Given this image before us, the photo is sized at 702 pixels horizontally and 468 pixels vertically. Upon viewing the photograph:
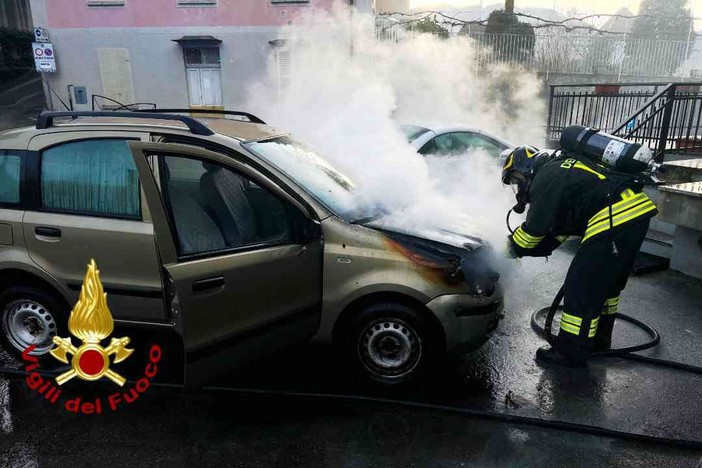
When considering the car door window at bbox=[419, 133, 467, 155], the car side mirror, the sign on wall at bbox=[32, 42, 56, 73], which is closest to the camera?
the car side mirror

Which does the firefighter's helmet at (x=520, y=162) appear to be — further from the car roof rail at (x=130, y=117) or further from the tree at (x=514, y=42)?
the tree at (x=514, y=42)

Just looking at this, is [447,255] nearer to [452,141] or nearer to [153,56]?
[452,141]

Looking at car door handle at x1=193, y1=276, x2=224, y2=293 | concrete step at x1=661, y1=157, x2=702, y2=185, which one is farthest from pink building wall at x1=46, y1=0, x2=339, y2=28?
car door handle at x1=193, y1=276, x2=224, y2=293

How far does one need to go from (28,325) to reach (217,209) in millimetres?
1801

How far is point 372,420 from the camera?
10.8 ft

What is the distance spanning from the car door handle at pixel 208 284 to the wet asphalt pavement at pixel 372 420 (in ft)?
3.09

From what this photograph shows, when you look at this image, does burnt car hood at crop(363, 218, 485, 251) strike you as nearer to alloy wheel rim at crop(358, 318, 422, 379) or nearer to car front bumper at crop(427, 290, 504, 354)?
car front bumper at crop(427, 290, 504, 354)

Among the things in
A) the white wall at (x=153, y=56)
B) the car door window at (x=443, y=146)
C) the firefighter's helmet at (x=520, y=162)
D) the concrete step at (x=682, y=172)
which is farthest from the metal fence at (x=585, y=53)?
the firefighter's helmet at (x=520, y=162)

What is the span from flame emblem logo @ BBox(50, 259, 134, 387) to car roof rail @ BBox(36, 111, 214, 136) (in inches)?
42.3

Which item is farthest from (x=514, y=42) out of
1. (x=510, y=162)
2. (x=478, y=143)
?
(x=510, y=162)

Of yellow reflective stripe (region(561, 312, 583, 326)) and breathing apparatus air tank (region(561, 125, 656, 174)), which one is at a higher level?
breathing apparatus air tank (region(561, 125, 656, 174))

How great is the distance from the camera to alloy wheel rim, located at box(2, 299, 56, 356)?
3785mm

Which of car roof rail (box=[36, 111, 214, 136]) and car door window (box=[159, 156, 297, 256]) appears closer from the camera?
car door window (box=[159, 156, 297, 256])

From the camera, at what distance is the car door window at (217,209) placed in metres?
3.29
